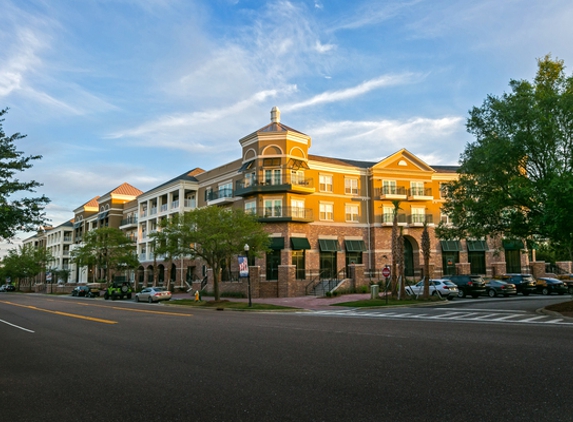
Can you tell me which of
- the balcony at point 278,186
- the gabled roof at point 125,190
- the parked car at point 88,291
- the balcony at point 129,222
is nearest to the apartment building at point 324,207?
the balcony at point 278,186

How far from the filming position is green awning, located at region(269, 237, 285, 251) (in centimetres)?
4425

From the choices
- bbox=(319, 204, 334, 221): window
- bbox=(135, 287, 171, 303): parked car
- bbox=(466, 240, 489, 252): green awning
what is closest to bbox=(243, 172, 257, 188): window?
bbox=(319, 204, 334, 221): window

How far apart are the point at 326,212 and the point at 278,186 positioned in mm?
6597

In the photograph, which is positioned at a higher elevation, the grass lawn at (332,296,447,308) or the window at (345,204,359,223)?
the window at (345,204,359,223)

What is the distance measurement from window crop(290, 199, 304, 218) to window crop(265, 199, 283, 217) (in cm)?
114

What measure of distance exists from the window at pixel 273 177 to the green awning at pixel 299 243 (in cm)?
548

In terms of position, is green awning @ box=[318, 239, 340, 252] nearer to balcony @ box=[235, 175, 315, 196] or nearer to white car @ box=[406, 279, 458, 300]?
balcony @ box=[235, 175, 315, 196]

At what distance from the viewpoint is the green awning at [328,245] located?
4665cm

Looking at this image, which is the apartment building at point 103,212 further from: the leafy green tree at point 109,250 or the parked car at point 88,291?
the parked car at point 88,291

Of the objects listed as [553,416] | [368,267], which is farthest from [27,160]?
[368,267]

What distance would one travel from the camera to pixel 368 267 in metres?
49.3

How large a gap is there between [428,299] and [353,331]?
19.7 m

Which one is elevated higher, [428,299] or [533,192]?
[533,192]

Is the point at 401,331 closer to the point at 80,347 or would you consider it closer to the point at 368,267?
the point at 80,347
